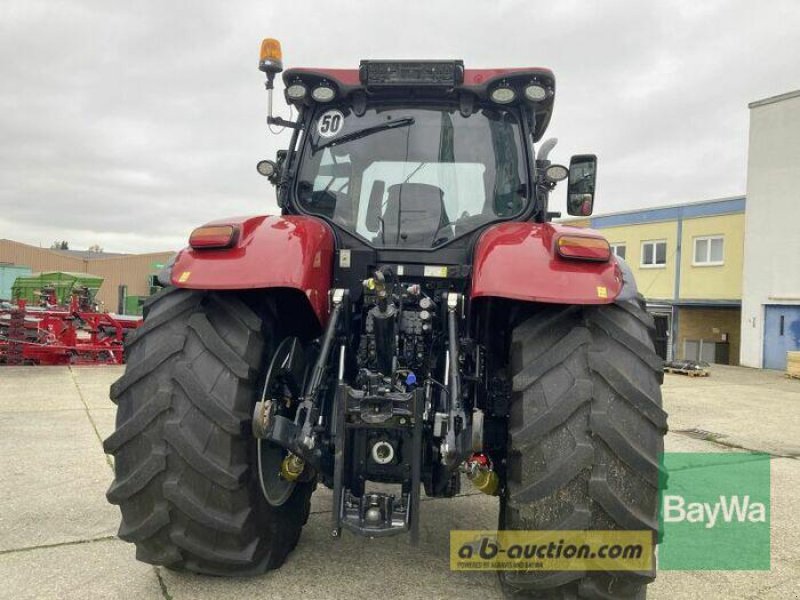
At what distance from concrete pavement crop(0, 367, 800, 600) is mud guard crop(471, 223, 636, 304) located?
134 centimetres

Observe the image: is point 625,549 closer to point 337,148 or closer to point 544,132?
point 337,148

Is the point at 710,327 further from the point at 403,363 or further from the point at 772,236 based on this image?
the point at 403,363

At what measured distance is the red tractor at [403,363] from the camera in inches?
88.5

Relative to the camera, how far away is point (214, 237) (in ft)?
8.51

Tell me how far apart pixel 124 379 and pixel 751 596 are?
9.66 ft

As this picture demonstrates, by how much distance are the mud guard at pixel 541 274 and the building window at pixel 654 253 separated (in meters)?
21.7

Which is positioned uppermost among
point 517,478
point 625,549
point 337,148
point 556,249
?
point 337,148

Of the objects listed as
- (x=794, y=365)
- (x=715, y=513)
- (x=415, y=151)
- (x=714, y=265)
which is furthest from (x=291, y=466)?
(x=714, y=265)

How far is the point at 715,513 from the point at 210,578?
3.20 metres

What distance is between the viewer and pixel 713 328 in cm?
2189

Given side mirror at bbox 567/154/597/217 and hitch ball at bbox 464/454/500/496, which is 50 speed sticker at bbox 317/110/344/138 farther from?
hitch ball at bbox 464/454/500/496

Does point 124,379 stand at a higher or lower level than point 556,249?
lower

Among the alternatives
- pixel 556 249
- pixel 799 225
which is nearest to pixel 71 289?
pixel 556 249

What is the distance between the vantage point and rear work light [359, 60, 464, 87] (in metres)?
3.21
